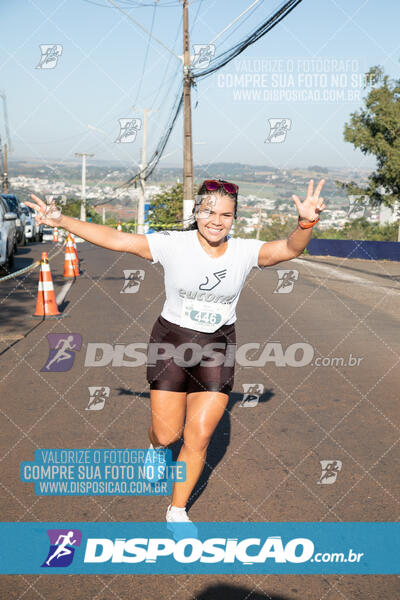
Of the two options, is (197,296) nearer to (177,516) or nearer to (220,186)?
(220,186)

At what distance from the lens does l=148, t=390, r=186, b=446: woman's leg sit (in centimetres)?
385

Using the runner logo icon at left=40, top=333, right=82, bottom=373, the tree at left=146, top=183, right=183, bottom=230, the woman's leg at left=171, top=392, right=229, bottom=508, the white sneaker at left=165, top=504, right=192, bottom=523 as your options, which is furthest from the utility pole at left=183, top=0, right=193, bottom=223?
the tree at left=146, top=183, right=183, bottom=230

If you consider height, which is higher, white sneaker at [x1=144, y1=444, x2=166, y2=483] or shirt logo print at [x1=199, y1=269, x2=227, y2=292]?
shirt logo print at [x1=199, y1=269, x2=227, y2=292]

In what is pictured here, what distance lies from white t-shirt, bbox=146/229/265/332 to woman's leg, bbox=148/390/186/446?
0.45 meters

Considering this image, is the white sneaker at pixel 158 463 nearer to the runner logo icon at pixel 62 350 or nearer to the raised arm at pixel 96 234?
the raised arm at pixel 96 234

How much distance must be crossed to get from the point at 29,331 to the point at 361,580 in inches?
284

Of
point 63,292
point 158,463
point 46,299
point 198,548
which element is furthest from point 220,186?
point 63,292

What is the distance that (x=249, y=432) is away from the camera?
540cm

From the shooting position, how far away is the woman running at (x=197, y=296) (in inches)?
147

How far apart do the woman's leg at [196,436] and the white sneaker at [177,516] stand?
3 centimetres

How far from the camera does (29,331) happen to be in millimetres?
9547

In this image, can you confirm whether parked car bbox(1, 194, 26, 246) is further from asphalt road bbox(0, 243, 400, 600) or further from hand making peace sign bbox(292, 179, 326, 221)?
hand making peace sign bbox(292, 179, 326, 221)

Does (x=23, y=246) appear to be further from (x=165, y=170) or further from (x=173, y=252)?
(x=173, y=252)

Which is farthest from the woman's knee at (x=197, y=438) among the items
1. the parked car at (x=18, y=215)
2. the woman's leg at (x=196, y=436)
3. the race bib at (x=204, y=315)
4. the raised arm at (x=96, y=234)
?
the parked car at (x=18, y=215)
